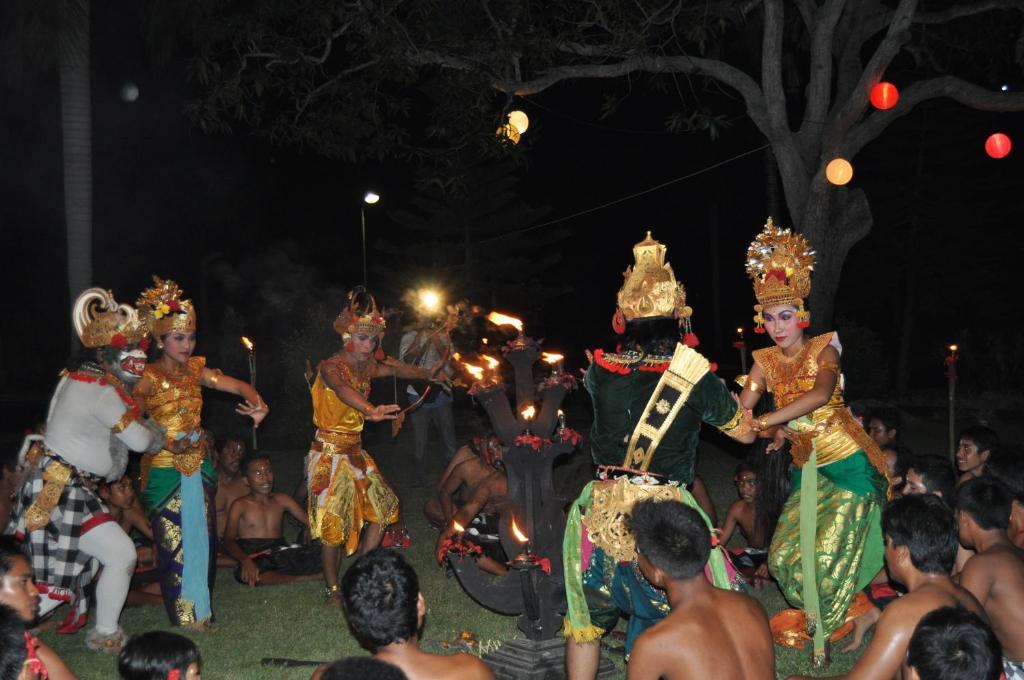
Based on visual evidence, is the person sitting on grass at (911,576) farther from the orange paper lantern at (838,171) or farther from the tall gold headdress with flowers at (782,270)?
the orange paper lantern at (838,171)

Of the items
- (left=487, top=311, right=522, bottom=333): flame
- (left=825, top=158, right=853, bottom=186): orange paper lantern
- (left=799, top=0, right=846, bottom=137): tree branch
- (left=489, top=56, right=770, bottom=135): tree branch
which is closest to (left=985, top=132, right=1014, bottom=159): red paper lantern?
(left=799, top=0, right=846, bottom=137): tree branch

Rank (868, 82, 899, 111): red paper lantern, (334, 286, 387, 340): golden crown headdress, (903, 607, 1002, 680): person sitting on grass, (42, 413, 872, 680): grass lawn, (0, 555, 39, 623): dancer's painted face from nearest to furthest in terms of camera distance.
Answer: (903, 607, 1002, 680): person sitting on grass
(0, 555, 39, 623): dancer's painted face
(42, 413, 872, 680): grass lawn
(334, 286, 387, 340): golden crown headdress
(868, 82, 899, 111): red paper lantern

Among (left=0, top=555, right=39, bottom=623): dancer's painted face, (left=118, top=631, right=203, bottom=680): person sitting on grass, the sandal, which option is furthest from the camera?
the sandal

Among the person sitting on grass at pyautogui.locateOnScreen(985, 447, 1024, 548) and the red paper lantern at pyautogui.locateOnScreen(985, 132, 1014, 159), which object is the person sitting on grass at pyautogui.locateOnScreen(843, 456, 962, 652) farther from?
the red paper lantern at pyautogui.locateOnScreen(985, 132, 1014, 159)

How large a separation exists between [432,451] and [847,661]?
10.1m

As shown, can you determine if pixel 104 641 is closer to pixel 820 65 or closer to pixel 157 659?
pixel 157 659

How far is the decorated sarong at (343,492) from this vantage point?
24.5 feet

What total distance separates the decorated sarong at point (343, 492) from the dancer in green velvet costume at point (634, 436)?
2670mm

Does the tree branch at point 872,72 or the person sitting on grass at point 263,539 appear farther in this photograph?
the tree branch at point 872,72

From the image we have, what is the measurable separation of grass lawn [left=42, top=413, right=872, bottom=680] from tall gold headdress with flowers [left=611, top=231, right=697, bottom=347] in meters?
2.14

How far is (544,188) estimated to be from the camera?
1283 inches

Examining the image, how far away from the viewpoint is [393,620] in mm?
3576

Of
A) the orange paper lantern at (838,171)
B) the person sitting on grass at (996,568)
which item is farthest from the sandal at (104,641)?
the orange paper lantern at (838,171)

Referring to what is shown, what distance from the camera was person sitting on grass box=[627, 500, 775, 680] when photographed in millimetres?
3547
